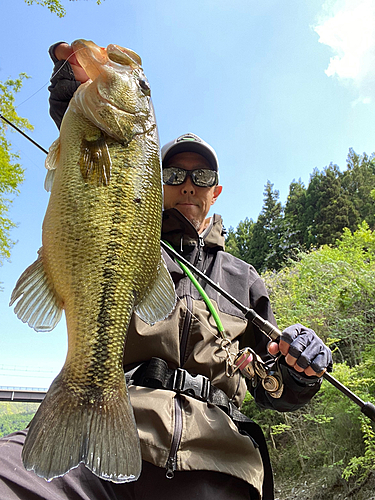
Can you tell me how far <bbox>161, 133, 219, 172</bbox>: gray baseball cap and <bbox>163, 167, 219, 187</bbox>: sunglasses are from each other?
4.0 inches

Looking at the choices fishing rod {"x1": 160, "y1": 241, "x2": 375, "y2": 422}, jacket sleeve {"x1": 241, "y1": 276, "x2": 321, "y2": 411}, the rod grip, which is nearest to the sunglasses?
fishing rod {"x1": 160, "y1": 241, "x2": 375, "y2": 422}

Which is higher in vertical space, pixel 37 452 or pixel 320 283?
pixel 320 283

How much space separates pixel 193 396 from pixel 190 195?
1.57 metres

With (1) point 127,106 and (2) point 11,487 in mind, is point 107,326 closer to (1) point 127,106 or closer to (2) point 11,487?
(2) point 11,487

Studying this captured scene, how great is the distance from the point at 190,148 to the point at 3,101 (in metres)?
9.06

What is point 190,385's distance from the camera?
1.94m

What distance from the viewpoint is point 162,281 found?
1.64 meters

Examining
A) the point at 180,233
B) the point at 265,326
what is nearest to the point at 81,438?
→ the point at 265,326

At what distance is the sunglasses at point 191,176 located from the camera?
9.57 feet

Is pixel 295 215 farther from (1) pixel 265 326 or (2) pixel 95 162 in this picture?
(2) pixel 95 162

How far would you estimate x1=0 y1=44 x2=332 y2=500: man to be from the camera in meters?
1.72

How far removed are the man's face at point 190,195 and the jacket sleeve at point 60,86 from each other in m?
1.04

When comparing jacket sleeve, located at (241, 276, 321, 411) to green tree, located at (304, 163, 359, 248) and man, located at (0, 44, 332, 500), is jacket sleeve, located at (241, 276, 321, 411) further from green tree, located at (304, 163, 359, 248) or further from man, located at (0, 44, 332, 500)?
green tree, located at (304, 163, 359, 248)

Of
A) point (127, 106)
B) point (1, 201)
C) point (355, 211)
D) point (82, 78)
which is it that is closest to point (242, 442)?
Answer: point (127, 106)
